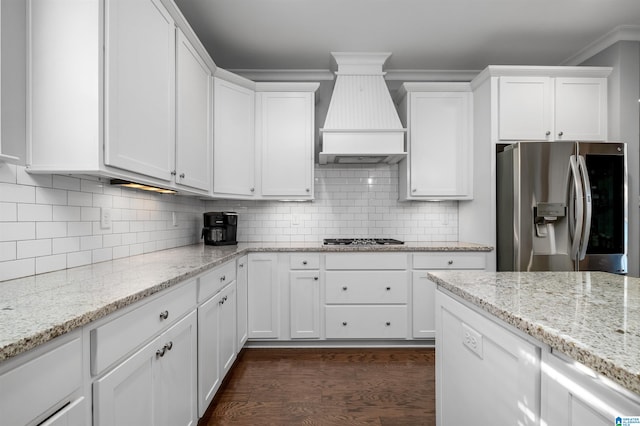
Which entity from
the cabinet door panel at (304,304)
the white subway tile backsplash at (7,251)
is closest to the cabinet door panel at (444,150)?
the cabinet door panel at (304,304)

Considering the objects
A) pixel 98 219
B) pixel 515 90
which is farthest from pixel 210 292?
pixel 515 90

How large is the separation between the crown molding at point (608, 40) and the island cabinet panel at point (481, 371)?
3.11 m

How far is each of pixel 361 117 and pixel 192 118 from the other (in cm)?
150

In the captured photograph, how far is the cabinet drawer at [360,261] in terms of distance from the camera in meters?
2.83

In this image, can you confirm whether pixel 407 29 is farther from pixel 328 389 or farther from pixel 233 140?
pixel 328 389

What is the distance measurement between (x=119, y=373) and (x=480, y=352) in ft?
3.74

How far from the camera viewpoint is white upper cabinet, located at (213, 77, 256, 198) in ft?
9.16

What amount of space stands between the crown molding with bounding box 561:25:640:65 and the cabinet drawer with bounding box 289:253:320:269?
126 inches

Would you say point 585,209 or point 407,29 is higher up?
point 407,29

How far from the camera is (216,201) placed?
3393mm

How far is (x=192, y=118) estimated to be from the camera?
2.30 metres

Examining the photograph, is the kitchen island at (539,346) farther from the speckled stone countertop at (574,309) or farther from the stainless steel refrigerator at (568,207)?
the stainless steel refrigerator at (568,207)

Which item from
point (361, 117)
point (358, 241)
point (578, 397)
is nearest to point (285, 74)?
point (361, 117)

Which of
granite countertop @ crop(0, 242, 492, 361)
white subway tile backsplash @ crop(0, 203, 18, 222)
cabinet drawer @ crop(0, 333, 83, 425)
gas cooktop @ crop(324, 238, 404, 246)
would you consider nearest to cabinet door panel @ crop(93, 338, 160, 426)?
cabinet drawer @ crop(0, 333, 83, 425)
